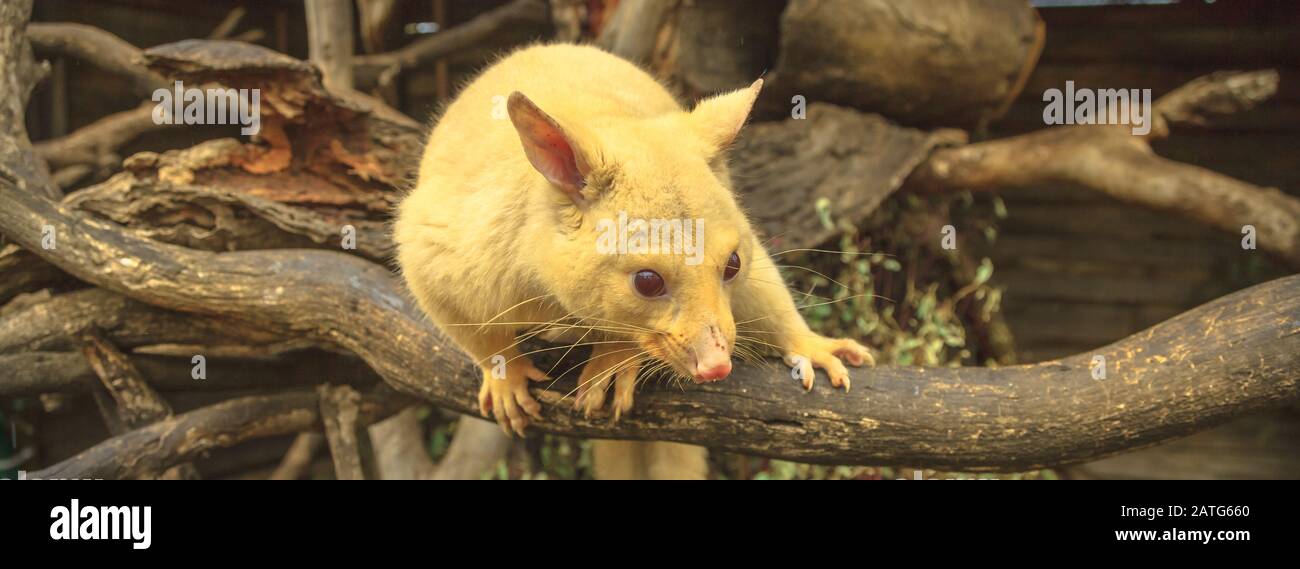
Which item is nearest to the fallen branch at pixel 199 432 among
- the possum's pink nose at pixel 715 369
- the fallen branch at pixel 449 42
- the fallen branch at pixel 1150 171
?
the possum's pink nose at pixel 715 369

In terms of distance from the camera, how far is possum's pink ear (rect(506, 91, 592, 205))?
2043mm

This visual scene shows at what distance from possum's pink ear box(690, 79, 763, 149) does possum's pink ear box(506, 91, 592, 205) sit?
15.1 inches

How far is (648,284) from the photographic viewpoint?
6.80 ft

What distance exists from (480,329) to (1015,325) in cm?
405

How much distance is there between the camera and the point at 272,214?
3455 mm

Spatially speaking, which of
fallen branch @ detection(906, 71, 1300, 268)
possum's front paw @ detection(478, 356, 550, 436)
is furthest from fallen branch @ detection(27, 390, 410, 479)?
fallen branch @ detection(906, 71, 1300, 268)

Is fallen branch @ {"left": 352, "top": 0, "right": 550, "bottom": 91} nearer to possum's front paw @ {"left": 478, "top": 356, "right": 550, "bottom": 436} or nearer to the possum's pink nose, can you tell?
possum's front paw @ {"left": 478, "top": 356, "right": 550, "bottom": 436}

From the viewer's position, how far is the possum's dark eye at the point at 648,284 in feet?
6.76

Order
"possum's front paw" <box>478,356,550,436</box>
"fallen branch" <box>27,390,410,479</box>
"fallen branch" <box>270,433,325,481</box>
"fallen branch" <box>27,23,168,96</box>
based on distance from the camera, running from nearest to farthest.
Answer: "possum's front paw" <box>478,356,550,436</box> → "fallen branch" <box>27,390,410,479</box> → "fallen branch" <box>27,23,168,96</box> → "fallen branch" <box>270,433,325,481</box>

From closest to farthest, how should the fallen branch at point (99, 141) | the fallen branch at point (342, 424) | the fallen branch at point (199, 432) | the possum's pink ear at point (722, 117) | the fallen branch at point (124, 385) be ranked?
1. the possum's pink ear at point (722, 117)
2. the fallen branch at point (199, 432)
3. the fallen branch at point (124, 385)
4. the fallen branch at point (342, 424)
5. the fallen branch at point (99, 141)

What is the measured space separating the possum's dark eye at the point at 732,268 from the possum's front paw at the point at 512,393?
30.5 inches

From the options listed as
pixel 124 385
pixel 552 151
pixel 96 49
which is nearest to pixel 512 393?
pixel 552 151

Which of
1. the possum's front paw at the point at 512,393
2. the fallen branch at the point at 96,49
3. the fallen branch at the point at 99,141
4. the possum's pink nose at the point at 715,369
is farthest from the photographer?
the fallen branch at the point at 99,141

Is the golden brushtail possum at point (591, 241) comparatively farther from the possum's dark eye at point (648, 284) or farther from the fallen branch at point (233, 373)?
the fallen branch at point (233, 373)
